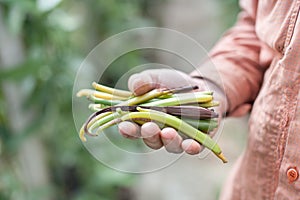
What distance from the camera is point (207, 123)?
1.59ft

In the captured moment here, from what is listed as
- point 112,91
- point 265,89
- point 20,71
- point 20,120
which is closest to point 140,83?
point 112,91

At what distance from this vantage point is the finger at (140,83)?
0.48m

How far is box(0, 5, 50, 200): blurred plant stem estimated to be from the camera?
1.05 metres

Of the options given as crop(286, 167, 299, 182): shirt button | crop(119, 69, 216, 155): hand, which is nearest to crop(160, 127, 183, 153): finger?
crop(119, 69, 216, 155): hand

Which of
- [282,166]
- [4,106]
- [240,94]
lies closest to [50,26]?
[4,106]

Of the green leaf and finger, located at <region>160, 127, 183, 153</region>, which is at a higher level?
finger, located at <region>160, 127, 183, 153</region>

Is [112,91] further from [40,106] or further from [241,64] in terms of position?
[40,106]

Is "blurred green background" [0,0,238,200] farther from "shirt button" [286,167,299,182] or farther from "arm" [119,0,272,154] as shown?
"shirt button" [286,167,299,182]

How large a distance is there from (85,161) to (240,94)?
2.60 feet

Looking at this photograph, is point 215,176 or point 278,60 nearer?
point 278,60

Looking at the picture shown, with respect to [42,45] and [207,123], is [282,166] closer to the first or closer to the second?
[207,123]

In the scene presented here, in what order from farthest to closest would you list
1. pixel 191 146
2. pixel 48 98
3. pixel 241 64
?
→ pixel 48 98 < pixel 241 64 < pixel 191 146

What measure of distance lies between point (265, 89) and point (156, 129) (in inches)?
6.7

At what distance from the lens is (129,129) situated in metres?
0.47
